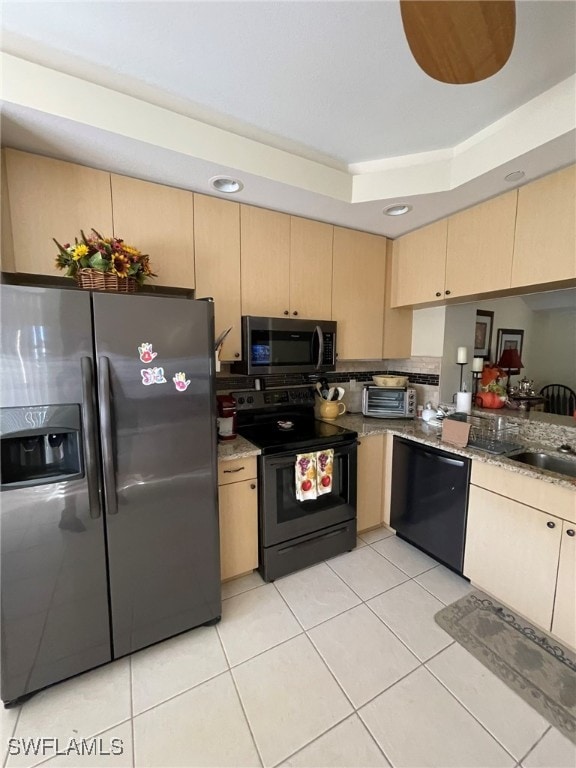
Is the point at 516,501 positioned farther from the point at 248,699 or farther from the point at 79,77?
the point at 79,77

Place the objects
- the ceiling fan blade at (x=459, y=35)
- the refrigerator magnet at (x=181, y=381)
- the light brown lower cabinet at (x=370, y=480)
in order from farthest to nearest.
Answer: the light brown lower cabinet at (x=370, y=480) → the refrigerator magnet at (x=181, y=381) → the ceiling fan blade at (x=459, y=35)

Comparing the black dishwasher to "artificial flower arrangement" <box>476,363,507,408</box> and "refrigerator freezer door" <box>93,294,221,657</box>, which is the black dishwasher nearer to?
"artificial flower arrangement" <box>476,363,507,408</box>

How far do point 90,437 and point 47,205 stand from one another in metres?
1.20

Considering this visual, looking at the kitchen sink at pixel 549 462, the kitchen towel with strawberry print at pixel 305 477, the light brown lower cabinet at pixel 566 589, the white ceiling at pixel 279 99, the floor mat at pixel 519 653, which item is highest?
the white ceiling at pixel 279 99

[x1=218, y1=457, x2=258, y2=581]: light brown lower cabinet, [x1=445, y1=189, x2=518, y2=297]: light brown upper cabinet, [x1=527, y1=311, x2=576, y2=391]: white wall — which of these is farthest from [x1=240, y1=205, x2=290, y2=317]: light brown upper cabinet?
[x1=527, y1=311, x2=576, y2=391]: white wall

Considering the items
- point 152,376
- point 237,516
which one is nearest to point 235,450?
point 237,516

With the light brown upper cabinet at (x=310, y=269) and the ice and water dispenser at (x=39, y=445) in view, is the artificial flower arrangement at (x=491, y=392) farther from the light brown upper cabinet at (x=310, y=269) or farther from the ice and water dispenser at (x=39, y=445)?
the ice and water dispenser at (x=39, y=445)

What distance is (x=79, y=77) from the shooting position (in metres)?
1.31

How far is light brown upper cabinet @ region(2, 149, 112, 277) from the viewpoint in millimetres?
1505

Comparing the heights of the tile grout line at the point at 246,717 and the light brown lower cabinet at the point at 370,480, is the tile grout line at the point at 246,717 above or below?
below

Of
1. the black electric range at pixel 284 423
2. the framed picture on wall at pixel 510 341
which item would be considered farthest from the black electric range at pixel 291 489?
the framed picture on wall at pixel 510 341

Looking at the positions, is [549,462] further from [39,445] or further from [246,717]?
[39,445]

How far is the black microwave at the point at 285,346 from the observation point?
2090 mm

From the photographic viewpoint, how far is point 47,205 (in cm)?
157
